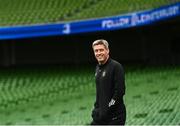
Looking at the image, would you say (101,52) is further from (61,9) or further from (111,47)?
(111,47)

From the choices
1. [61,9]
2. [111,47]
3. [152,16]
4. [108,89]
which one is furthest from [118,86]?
[111,47]

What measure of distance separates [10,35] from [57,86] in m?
2.29

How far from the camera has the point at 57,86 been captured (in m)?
13.4

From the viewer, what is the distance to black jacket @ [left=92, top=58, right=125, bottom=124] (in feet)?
12.6

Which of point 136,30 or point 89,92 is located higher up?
point 136,30

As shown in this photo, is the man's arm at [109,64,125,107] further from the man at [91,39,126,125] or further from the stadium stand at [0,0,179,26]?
the stadium stand at [0,0,179,26]

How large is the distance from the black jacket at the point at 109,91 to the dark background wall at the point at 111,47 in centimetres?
1157

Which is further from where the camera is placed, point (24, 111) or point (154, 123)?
point (24, 111)

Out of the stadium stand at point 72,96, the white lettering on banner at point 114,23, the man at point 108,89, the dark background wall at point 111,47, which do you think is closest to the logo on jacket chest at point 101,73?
the man at point 108,89

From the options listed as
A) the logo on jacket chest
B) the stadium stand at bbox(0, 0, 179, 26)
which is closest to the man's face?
the logo on jacket chest

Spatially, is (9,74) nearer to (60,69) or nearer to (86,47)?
(60,69)

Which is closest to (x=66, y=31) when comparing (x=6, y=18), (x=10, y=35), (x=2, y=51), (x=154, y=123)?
(x=10, y=35)

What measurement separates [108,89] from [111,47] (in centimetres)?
1259

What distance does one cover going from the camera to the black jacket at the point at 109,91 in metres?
3.83
